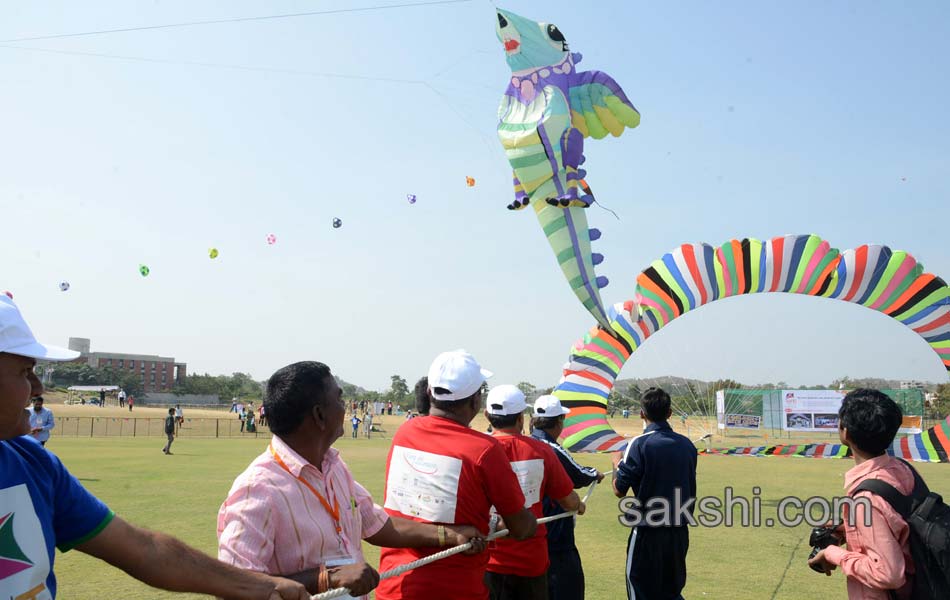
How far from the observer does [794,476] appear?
14562 mm

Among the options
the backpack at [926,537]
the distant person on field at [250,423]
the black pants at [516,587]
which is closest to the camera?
the backpack at [926,537]

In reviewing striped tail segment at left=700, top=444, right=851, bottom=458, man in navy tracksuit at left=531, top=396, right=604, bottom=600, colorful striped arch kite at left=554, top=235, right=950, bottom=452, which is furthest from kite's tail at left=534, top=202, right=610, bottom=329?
man in navy tracksuit at left=531, top=396, right=604, bottom=600

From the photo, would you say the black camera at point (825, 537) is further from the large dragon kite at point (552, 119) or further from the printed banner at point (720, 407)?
the printed banner at point (720, 407)

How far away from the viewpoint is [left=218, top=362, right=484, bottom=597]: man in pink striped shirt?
6.45ft

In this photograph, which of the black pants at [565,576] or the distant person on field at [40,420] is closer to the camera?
the black pants at [565,576]

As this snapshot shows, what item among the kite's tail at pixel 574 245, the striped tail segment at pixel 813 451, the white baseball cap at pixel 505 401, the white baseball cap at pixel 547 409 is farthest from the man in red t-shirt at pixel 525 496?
the striped tail segment at pixel 813 451

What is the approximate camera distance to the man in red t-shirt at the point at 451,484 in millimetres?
2838

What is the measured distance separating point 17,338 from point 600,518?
877cm

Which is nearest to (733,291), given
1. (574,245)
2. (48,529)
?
(574,245)

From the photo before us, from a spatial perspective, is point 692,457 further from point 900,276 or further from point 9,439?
point 900,276

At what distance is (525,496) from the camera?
3660 mm

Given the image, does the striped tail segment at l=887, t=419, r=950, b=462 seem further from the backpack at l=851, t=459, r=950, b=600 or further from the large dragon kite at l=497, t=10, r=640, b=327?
the backpack at l=851, t=459, r=950, b=600

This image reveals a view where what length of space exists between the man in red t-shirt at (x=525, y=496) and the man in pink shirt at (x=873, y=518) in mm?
1294

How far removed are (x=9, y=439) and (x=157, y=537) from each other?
1.45 ft
